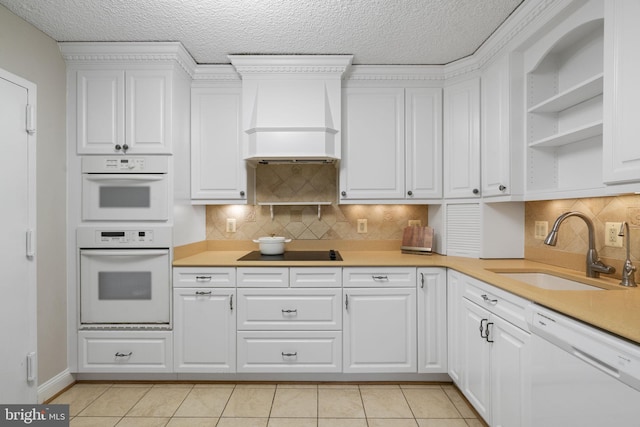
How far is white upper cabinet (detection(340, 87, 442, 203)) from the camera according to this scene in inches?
103

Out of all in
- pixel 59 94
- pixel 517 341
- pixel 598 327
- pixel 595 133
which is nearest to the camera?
pixel 598 327

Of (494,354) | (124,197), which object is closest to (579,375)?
(494,354)

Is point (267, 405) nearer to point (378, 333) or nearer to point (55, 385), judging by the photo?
point (378, 333)

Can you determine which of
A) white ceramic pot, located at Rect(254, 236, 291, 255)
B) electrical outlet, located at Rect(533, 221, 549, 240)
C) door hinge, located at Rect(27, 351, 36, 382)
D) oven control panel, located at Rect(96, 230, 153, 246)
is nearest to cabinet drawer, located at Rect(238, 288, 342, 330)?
white ceramic pot, located at Rect(254, 236, 291, 255)

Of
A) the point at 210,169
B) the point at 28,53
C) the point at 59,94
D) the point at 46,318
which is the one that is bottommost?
the point at 46,318

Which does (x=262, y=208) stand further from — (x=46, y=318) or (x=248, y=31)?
(x=46, y=318)

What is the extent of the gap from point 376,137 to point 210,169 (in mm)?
1434

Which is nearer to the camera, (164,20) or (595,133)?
(595,133)

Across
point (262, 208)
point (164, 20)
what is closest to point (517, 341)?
point (262, 208)

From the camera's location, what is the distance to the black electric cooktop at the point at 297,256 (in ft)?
7.98

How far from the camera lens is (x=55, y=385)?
7.11ft

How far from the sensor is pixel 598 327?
1.05 meters

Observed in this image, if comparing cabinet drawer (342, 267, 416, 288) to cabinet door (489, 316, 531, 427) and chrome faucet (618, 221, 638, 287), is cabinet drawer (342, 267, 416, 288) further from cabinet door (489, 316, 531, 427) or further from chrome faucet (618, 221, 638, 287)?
chrome faucet (618, 221, 638, 287)

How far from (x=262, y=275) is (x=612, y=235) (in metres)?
2.14
